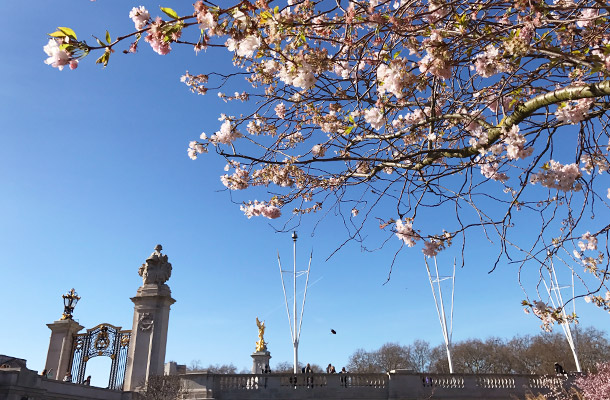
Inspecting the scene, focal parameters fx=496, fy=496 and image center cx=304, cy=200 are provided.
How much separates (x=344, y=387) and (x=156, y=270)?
10.2m

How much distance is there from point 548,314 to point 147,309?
18914mm

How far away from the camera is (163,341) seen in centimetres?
2230

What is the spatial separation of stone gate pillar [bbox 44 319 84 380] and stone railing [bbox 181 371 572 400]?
24.5 feet

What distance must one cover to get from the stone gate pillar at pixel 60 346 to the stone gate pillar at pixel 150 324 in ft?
13.2

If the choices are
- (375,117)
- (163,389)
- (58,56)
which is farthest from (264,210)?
(163,389)

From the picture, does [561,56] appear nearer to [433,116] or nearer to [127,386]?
[433,116]

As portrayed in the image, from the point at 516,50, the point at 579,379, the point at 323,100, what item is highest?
Result: the point at 323,100

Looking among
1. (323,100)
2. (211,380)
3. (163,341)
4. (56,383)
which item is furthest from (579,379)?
(56,383)

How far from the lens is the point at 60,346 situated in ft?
79.5

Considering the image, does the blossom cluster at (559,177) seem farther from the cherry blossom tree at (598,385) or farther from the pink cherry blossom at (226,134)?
the cherry blossom tree at (598,385)

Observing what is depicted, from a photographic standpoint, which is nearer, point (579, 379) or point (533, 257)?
point (533, 257)

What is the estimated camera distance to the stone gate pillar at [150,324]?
21.5 m

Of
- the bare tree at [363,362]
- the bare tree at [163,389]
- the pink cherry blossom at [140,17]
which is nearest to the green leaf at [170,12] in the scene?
the pink cherry blossom at [140,17]

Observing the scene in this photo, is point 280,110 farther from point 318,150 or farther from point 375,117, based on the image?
point 375,117
